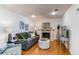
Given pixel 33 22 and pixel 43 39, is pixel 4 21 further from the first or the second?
pixel 43 39

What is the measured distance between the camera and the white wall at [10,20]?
10.6ft

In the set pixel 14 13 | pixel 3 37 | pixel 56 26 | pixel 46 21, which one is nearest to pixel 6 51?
pixel 3 37

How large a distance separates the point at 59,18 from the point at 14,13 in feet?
6.88

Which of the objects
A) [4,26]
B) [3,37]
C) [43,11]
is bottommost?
[3,37]

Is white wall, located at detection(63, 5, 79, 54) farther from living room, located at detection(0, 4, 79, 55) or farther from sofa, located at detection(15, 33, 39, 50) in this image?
sofa, located at detection(15, 33, 39, 50)

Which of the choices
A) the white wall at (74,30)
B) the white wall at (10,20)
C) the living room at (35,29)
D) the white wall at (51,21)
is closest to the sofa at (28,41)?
the living room at (35,29)

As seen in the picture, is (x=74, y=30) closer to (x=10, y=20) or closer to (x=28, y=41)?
(x=28, y=41)

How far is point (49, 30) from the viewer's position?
192 inches

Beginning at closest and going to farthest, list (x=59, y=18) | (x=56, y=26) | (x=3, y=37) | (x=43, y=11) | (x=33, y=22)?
(x=3, y=37)
(x=43, y=11)
(x=33, y=22)
(x=59, y=18)
(x=56, y=26)

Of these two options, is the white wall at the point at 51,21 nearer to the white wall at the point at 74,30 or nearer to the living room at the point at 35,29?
the living room at the point at 35,29

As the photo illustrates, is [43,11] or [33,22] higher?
[43,11]

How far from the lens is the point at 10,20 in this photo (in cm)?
345

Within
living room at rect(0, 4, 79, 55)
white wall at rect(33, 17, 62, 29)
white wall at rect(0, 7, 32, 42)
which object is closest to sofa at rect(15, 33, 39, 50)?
living room at rect(0, 4, 79, 55)

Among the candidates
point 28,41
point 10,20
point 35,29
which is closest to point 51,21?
point 35,29
